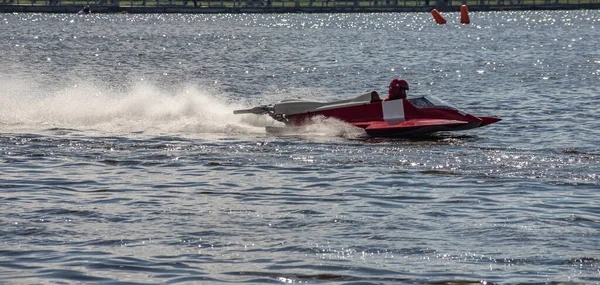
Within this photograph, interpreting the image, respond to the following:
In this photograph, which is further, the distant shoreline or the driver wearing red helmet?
the distant shoreline

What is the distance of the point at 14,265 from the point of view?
1241 centimetres

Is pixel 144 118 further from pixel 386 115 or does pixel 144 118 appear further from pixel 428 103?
pixel 428 103

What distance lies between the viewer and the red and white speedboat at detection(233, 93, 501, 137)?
Result: 24.1 metres

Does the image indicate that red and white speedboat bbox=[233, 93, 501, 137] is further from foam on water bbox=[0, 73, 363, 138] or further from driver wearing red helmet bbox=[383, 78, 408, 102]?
foam on water bbox=[0, 73, 363, 138]

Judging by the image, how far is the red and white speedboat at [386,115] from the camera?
78.9ft

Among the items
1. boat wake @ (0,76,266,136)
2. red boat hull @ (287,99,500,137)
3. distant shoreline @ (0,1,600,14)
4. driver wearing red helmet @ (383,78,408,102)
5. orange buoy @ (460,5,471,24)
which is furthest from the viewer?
distant shoreline @ (0,1,600,14)

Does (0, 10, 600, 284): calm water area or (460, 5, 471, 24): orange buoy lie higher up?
(460, 5, 471, 24): orange buoy

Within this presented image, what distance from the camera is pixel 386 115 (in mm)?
24688

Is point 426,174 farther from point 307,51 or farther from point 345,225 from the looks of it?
point 307,51

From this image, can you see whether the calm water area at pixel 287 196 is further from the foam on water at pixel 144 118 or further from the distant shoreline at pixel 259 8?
the distant shoreline at pixel 259 8

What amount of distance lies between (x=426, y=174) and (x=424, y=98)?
6.37 m

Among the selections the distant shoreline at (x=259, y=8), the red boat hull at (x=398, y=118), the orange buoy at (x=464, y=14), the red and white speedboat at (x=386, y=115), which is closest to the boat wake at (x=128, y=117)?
the red and white speedboat at (x=386, y=115)

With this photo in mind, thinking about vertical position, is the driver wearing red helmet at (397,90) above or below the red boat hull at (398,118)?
above

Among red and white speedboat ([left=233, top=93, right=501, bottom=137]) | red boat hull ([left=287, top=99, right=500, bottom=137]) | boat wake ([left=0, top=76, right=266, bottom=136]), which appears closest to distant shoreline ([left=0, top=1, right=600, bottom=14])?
boat wake ([left=0, top=76, right=266, bottom=136])
